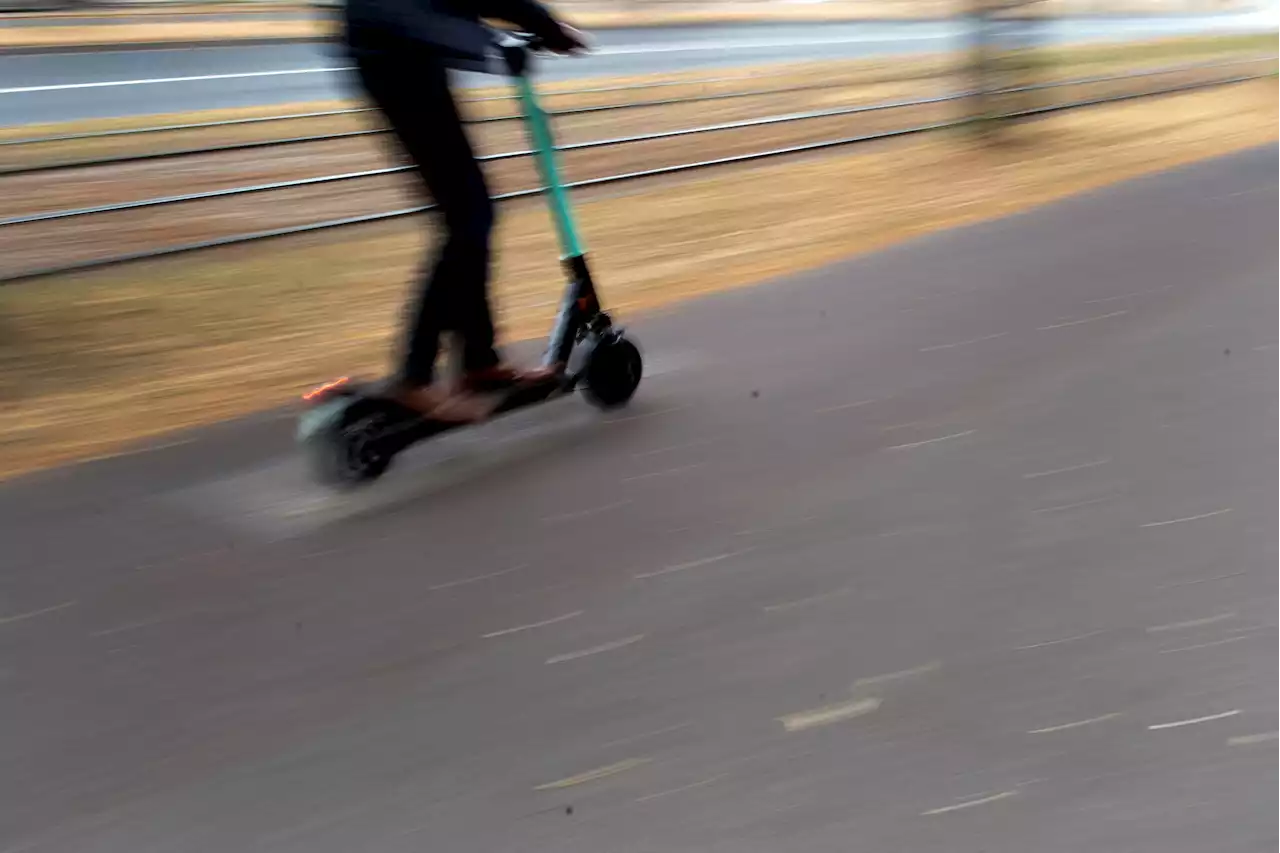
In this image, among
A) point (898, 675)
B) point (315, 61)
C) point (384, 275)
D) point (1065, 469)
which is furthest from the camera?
point (315, 61)

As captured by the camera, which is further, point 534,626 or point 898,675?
point 534,626

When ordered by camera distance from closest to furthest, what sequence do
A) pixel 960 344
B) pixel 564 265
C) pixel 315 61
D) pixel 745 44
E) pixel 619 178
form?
1. pixel 564 265
2. pixel 960 344
3. pixel 619 178
4. pixel 315 61
5. pixel 745 44

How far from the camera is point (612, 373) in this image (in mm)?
4863

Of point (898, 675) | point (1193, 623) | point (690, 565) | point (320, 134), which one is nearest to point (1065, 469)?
point (1193, 623)

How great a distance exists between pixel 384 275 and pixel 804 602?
4444 mm

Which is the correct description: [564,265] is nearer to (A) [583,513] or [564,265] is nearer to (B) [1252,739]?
(A) [583,513]

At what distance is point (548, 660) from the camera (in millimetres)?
3205

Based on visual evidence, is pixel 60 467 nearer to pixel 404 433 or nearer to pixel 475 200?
pixel 404 433

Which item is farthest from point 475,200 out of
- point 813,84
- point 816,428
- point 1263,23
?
point 1263,23

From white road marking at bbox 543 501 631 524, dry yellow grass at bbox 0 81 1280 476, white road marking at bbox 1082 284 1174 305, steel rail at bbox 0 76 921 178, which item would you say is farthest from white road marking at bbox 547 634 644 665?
steel rail at bbox 0 76 921 178

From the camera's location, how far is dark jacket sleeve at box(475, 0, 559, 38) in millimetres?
4223

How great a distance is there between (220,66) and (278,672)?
15.8m

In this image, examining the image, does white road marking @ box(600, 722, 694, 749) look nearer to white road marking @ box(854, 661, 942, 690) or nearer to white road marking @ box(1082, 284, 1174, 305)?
white road marking @ box(854, 661, 942, 690)

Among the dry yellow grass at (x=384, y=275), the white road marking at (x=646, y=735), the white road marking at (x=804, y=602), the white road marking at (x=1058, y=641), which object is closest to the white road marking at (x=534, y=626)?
the white road marking at (x=804, y=602)
